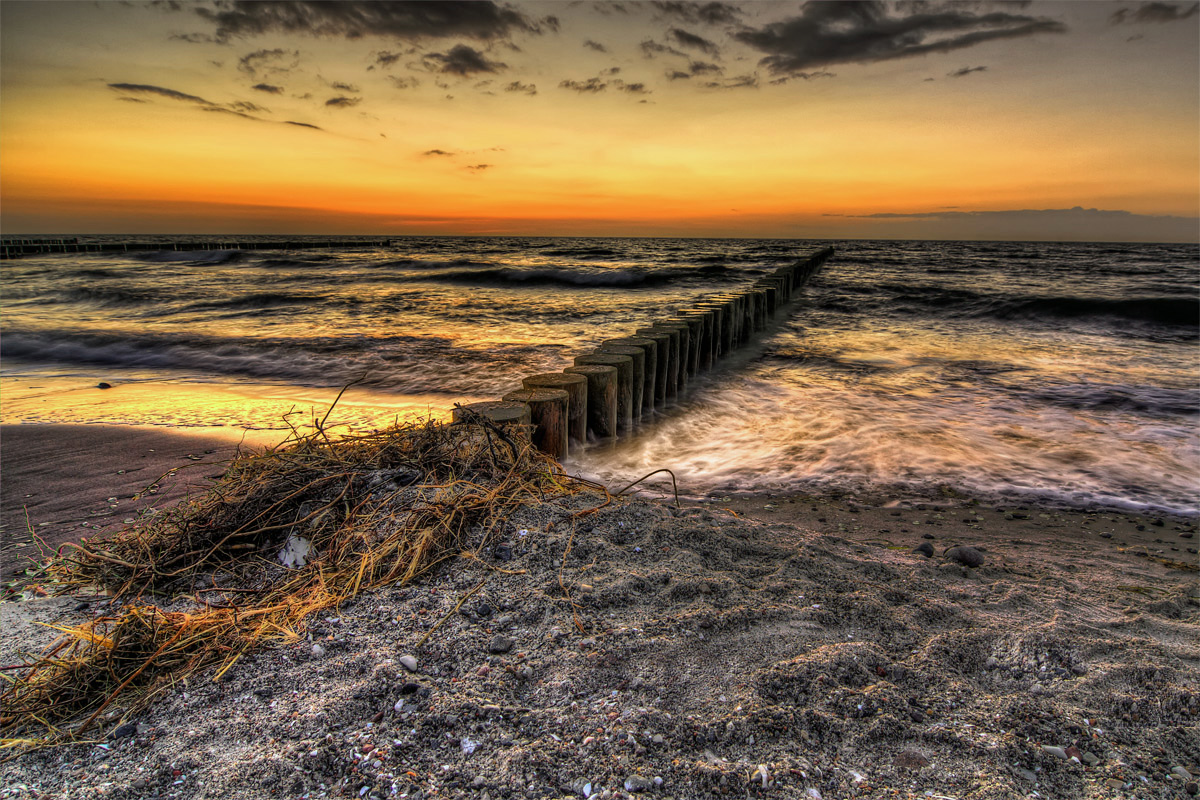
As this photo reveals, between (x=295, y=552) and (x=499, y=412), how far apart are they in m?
1.29

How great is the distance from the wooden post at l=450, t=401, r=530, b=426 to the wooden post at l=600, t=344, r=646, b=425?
1.97 metres

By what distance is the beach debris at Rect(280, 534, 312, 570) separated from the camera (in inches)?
97.2

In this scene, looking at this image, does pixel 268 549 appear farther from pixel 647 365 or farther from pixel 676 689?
pixel 647 365

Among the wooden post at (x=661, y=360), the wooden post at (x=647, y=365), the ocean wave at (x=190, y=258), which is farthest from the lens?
the ocean wave at (x=190, y=258)

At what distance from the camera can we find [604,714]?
1.72 metres

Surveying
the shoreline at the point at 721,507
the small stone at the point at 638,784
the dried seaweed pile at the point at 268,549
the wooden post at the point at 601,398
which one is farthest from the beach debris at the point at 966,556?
the wooden post at the point at 601,398

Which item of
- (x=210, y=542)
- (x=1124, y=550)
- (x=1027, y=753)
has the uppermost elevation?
(x=210, y=542)

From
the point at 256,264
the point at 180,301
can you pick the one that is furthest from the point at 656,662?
the point at 256,264

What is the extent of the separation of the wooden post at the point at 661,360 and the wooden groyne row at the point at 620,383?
11 millimetres

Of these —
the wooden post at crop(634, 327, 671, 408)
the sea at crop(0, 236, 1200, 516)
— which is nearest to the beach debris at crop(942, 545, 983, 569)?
the sea at crop(0, 236, 1200, 516)

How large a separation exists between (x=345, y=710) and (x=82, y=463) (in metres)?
3.80

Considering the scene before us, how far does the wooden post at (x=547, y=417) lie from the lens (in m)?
3.83

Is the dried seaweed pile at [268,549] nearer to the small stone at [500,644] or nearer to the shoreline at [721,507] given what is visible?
the small stone at [500,644]

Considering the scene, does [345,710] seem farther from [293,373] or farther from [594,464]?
[293,373]
